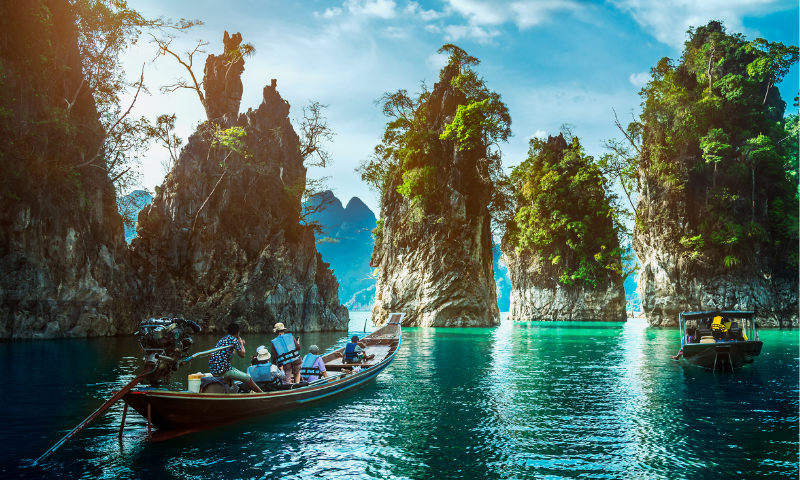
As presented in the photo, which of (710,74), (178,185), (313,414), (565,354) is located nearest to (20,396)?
(313,414)

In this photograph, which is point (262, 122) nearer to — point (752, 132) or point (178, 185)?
point (178, 185)

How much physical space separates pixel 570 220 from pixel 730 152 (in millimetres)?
19096

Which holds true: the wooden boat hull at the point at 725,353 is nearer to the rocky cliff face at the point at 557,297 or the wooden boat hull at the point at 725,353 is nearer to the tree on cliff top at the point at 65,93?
the tree on cliff top at the point at 65,93

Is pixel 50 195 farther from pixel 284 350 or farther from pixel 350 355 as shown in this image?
pixel 284 350

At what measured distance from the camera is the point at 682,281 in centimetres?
4866

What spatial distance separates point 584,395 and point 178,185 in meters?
38.9

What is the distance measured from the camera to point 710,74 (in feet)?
157

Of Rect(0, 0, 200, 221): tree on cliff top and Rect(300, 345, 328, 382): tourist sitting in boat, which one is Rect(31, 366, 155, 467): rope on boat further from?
Rect(0, 0, 200, 221): tree on cliff top

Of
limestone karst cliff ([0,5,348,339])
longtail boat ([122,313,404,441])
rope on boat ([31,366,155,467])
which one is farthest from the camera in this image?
limestone karst cliff ([0,5,348,339])

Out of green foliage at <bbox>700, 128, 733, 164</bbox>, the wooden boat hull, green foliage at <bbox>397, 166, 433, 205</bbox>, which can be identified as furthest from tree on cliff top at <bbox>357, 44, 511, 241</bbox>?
the wooden boat hull

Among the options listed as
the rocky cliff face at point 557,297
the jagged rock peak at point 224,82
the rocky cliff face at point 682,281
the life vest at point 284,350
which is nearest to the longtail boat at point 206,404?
the life vest at point 284,350

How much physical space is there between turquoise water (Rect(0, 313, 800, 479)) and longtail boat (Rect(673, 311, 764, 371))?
634 mm

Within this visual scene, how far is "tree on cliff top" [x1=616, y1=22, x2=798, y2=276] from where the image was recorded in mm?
45062

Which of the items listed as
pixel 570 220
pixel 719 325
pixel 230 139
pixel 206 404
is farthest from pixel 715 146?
pixel 206 404
